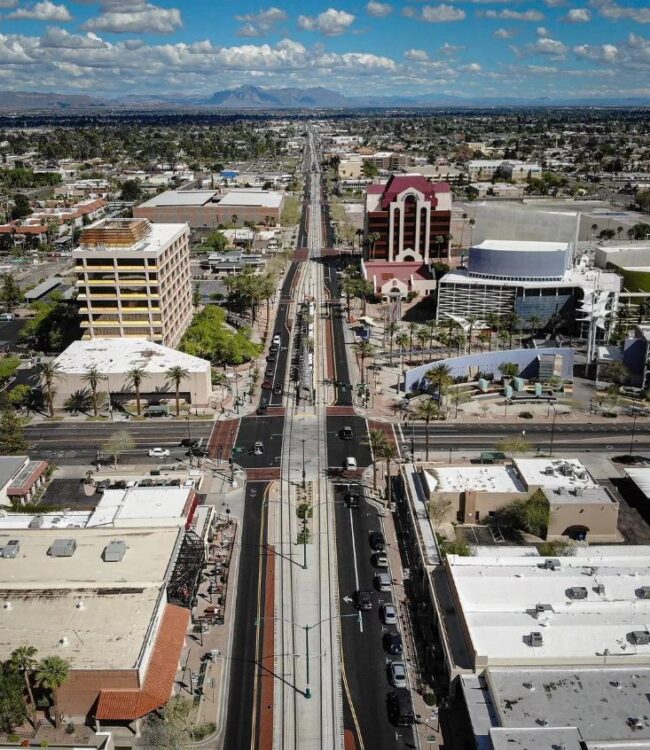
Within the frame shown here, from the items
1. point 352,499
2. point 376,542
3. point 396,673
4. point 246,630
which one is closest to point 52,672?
point 246,630

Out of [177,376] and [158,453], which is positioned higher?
[177,376]

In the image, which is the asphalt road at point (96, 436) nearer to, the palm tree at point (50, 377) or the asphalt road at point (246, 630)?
the palm tree at point (50, 377)

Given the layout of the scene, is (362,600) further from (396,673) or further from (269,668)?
(269,668)

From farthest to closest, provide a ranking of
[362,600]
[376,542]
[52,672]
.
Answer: [376,542] → [362,600] → [52,672]

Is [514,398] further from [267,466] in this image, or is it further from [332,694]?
[332,694]

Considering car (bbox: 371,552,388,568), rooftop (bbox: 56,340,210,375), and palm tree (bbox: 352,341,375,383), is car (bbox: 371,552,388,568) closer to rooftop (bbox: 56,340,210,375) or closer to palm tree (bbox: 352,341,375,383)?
rooftop (bbox: 56,340,210,375)
